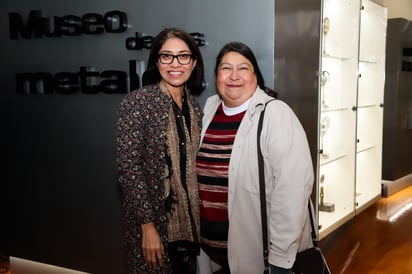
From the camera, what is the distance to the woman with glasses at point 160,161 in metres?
2.03

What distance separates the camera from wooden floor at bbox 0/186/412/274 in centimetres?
356

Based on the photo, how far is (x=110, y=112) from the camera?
10.3ft

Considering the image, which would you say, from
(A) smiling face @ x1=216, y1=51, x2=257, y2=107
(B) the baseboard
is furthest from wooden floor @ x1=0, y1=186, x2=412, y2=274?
(A) smiling face @ x1=216, y1=51, x2=257, y2=107

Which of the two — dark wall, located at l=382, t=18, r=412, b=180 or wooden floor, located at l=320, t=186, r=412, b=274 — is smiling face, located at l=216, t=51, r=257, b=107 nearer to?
wooden floor, located at l=320, t=186, r=412, b=274

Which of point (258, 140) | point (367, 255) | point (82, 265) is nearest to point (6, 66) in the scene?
point (82, 265)

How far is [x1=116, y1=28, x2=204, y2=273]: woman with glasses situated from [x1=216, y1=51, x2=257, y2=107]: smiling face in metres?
0.21

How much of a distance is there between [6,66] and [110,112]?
1.18 meters

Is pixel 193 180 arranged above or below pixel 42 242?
above

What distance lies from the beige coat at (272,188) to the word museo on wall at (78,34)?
99 cm

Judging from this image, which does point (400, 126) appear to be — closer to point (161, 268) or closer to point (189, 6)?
point (189, 6)

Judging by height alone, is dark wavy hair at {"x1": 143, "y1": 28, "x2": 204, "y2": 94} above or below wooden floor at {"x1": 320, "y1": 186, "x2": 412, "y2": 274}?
above

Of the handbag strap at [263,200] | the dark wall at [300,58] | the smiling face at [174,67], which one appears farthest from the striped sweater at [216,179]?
the dark wall at [300,58]

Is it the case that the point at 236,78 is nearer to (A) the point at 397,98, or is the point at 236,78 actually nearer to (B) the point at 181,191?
(B) the point at 181,191

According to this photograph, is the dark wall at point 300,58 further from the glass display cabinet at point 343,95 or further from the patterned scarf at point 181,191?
the patterned scarf at point 181,191
